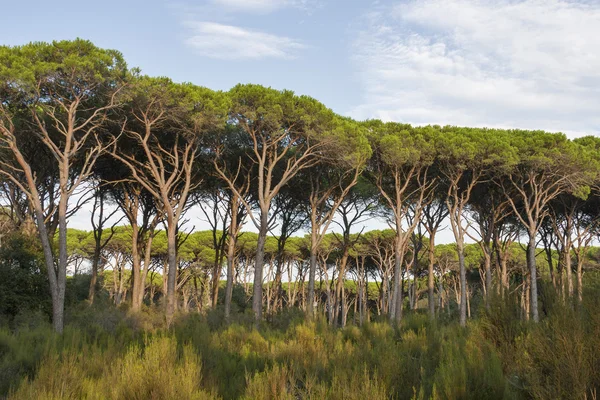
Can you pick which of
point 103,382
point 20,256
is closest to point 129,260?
point 20,256

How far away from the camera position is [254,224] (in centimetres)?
1728

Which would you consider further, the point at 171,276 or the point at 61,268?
the point at 171,276

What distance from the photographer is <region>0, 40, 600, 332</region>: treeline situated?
14.2m

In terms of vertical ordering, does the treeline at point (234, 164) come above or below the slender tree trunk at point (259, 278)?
above

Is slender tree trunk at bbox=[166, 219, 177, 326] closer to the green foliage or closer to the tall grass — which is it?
the green foliage

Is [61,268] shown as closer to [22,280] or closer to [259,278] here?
[22,280]

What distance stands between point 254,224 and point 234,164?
5195mm

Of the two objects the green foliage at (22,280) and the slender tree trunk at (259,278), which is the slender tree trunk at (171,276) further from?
the green foliage at (22,280)

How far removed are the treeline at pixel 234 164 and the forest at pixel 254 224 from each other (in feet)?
0.32

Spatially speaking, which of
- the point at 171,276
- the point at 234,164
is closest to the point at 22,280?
the point at 171,276

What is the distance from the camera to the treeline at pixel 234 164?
46.4ft

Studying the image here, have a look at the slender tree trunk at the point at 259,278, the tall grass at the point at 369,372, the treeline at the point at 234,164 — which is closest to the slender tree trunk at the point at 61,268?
the treeline at the point at 234,164

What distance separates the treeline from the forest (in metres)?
0.10

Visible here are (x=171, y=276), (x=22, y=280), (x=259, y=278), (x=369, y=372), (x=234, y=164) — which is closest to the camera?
(x=369, y=372)
